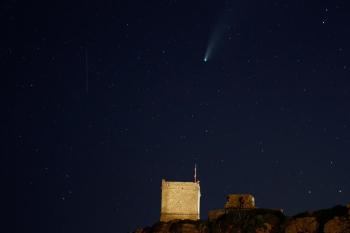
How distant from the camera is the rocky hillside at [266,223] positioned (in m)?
50.7

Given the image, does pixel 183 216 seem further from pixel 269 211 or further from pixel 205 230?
pixel 269 211

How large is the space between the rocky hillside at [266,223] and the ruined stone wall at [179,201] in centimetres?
465

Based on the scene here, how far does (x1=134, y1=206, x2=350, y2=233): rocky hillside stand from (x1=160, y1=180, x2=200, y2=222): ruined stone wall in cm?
465

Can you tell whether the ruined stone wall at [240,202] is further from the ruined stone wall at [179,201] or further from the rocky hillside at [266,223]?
the ruined stone wall at [179,201]

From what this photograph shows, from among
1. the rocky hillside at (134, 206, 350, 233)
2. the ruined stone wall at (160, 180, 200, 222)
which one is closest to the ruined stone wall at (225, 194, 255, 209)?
the rocky hillside at (134, 206, 350, 233)

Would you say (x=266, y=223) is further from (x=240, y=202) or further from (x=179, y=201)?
(x=179, y=201)

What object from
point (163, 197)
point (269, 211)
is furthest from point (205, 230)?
point (163, 197)

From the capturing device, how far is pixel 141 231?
222 ft

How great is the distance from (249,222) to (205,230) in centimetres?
572

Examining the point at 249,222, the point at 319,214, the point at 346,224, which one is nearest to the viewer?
the point at 346,224

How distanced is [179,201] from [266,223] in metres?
18.4

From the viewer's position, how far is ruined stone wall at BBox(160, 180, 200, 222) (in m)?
71.6

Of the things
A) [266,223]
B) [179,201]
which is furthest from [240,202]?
[179,201]

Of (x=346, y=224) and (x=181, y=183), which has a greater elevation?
(x=181, y=183)
